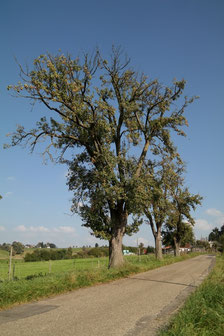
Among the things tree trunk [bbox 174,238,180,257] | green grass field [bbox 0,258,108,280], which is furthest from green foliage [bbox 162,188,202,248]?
green grass field [bbox 0,258,108,280]

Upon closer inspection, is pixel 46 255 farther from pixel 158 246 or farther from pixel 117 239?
pixel 117 239

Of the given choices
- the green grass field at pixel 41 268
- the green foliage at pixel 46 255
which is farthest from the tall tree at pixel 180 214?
the green foliage at pixel 46 255

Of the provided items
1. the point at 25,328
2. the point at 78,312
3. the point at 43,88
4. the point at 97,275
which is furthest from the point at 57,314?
the point at 43,88

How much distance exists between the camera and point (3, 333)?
5500mm

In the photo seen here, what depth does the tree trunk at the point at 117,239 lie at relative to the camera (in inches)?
697

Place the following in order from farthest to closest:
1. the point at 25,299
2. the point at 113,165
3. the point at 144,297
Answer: the point at 113,165, the point at 144,297, the point at 25,299

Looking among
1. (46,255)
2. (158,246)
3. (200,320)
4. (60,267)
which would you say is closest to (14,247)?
(200,320)

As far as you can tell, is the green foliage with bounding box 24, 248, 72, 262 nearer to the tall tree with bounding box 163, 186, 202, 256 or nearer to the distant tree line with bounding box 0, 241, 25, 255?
the distant tree line with bounding box 0, 241, 25, 255

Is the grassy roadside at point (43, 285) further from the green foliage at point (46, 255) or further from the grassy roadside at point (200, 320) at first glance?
the green foliage at point (46, 255)

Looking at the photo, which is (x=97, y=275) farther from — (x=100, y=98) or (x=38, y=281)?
(x=100, y=98)

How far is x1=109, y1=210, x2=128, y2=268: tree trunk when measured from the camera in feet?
58.1

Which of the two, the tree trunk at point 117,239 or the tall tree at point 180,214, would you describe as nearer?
the tree trunk at point 117,239

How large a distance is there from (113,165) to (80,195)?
13.6 feet

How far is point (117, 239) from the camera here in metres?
18.2
